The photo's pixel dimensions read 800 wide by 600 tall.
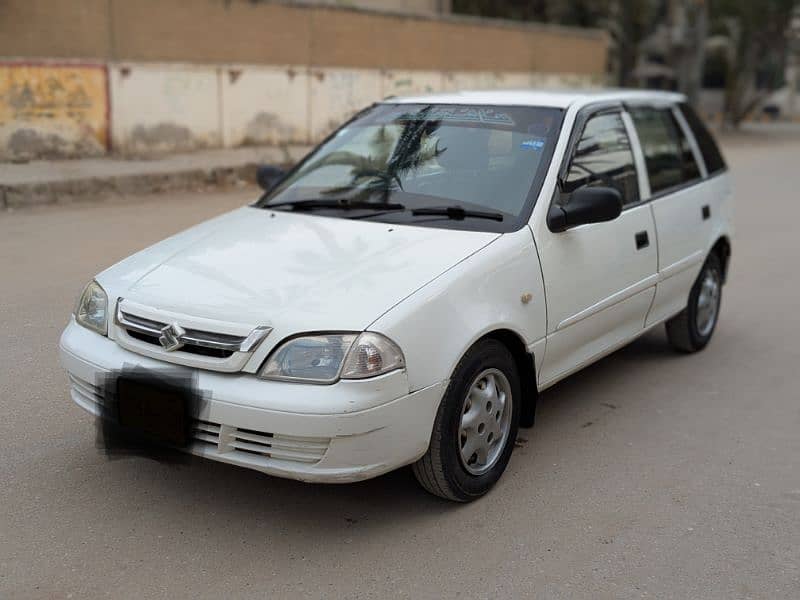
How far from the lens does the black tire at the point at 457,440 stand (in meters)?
3.42

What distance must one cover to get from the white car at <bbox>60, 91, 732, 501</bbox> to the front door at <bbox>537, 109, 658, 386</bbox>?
14 millimetres

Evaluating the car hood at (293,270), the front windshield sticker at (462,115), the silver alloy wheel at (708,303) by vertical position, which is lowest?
the silver alloy wheel at (708,303)

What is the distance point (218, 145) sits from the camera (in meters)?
15.1

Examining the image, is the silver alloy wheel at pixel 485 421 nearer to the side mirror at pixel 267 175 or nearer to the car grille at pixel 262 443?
the car grille at pixel 262 443

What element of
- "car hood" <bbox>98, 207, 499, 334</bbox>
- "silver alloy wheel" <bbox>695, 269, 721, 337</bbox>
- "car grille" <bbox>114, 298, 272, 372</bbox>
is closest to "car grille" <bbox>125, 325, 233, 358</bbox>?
"car grille" <bbox>114, 298, 272, 372</bbox>

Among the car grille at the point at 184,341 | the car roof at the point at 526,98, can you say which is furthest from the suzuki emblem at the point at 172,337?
the car roof at the point at 526,98

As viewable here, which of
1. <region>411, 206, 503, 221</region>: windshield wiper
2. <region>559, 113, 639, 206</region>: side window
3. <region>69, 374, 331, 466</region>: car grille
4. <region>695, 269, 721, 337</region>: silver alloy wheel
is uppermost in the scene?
<region>559, 113, 639, 206</region>: side window

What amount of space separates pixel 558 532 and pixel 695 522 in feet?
1.93

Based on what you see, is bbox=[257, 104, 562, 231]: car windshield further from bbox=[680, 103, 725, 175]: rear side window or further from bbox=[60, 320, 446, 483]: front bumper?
bbox=[680, 103, 725, 175]: rear side window

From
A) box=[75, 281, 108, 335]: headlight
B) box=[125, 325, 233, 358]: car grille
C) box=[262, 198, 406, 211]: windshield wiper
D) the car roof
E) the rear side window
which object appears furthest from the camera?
the rear side window

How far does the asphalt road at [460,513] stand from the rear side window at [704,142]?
61.6 inches

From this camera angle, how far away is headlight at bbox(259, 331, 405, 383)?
3.11 meters

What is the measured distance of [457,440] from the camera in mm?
3525

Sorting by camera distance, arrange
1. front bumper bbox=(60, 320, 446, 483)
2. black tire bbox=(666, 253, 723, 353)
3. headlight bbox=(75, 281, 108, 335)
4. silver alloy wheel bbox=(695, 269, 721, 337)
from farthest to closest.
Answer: silver alloy wheel bbox=(695, 269, 721, 337) → black tire bbox=(666, 253, 723, 353) → headlight bbox=(75, 281, 108, 335) → front bumper bbox=(60, 320, 446, 483)
